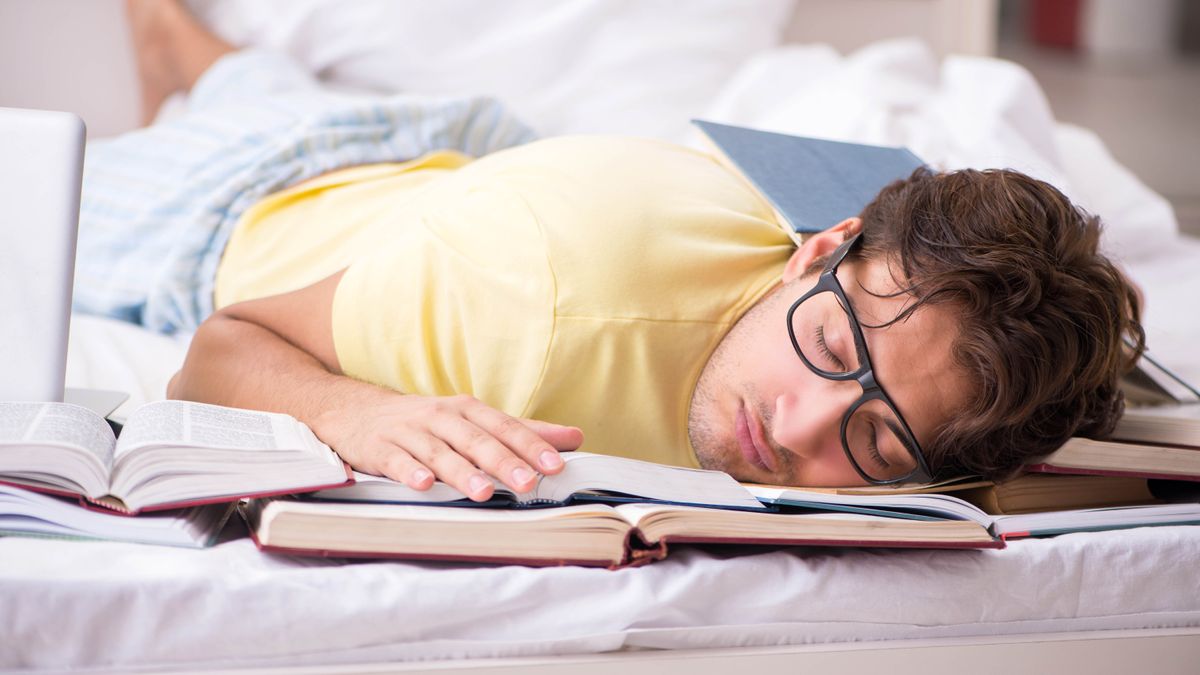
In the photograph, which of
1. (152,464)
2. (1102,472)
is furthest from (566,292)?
(1102,472)

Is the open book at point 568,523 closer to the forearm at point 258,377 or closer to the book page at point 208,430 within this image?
the book page at point 208,430

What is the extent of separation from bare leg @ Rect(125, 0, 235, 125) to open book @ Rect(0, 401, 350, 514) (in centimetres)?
164

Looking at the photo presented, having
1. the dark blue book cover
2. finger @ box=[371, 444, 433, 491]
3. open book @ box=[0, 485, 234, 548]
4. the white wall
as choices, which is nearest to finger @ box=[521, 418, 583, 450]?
finger @ box=[371, 444, 433, 491]

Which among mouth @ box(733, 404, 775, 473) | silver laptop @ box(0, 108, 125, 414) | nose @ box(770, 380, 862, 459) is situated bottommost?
mouth @ box(733, 404, 775, 473)

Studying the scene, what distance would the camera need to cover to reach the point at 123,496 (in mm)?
692

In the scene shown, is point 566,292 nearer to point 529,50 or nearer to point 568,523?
point 568,523

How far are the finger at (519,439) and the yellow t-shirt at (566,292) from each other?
0.63 ft

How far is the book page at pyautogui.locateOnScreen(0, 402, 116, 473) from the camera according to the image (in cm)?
68

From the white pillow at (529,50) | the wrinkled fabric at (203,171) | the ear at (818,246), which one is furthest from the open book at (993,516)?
the white pillow at (529,50)

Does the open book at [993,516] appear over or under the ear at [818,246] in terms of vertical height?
under

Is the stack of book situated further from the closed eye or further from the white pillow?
the white pillow

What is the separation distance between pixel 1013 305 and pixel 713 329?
309 mm

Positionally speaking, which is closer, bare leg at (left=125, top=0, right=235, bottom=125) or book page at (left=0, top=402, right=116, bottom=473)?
book page at (left=0, top=402, right=116, bottom=473)

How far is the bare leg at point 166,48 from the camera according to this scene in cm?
218
